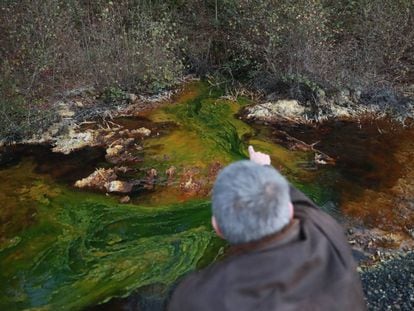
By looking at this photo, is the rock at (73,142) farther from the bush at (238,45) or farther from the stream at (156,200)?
the bush at (238,45)

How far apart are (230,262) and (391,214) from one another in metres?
4.14

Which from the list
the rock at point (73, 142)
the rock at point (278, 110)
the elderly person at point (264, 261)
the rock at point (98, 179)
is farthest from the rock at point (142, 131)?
the elderly person at point (264, 261)

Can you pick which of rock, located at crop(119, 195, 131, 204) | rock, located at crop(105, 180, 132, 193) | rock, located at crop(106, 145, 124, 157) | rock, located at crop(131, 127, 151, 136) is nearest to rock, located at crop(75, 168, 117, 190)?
rock, located at crop(105, 180, 132, 193)

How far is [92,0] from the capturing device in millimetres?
8945

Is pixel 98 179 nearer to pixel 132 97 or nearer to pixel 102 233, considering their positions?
pixel 102 233

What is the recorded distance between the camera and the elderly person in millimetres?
1581

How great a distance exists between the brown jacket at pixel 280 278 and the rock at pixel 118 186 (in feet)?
14.1

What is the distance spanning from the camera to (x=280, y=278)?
157 centimetres

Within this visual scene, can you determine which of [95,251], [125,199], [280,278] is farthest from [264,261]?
[125,199]

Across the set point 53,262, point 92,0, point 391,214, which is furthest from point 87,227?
point 92,0

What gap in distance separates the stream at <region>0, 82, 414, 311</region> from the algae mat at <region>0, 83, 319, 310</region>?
0.01 meters

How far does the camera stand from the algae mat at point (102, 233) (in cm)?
441

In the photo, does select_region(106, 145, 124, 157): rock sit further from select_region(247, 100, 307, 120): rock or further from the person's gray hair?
the person's gray hair

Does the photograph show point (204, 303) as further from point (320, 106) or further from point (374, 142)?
point (320, 106)
